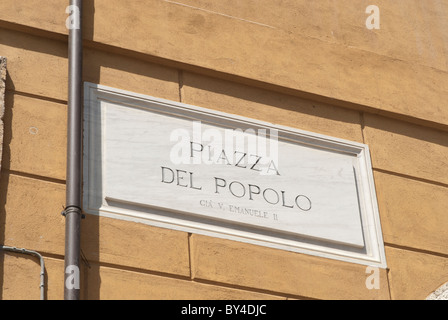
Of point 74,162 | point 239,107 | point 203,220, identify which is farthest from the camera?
point 239,107

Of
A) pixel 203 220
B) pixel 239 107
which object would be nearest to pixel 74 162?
pixel 203 220

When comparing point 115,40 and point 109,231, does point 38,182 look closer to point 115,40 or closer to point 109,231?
point 109,231

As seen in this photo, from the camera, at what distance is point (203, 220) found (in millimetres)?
7668

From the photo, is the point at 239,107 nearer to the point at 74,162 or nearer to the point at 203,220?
the point at 203,220

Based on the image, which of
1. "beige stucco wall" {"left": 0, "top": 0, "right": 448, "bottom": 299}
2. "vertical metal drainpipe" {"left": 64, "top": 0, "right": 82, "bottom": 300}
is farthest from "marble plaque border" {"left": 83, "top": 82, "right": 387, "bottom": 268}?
"vertical metal drainpipe" {"left": 64, "top": 0, "right": 82, "bottom": 300}

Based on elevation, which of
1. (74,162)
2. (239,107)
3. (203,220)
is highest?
(239,107)

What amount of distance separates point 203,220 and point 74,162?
102 cm

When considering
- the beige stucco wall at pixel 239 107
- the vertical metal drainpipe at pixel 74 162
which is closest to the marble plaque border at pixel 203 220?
the beige stucco wall at pixel 239 107

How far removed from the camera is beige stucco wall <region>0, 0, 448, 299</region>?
722 centimetres

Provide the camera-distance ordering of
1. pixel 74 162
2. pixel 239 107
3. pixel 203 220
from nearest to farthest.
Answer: pixel 74 162 → pixel 203 220 → pixel 239 107

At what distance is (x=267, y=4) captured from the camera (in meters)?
9.03

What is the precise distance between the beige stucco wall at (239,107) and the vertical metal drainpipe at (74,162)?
0.12 meters

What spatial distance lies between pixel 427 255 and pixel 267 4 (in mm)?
2438

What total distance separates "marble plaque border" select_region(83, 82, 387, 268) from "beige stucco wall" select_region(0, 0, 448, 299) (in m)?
0.08
